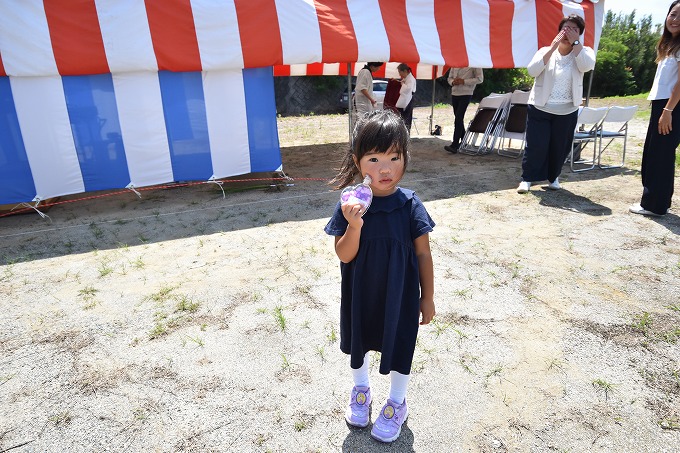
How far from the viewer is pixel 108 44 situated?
412 centimetres

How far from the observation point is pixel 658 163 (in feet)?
12.4

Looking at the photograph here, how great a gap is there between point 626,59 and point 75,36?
97.7ft

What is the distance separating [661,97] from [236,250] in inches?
150

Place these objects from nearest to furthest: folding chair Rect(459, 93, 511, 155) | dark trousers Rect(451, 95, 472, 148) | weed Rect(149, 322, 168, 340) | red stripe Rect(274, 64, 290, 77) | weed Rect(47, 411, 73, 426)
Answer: weed Rect(47, 411, 73, 426) → weed Rect(149, 322, 168, 340) → folding chair Rect(459, 93, 511, 155) → dark trousers Rect(451, 95, 472, 148) → red stripe Rect(274, 64, 290, 77)

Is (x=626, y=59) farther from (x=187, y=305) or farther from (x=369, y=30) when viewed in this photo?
(x=187, y=305)

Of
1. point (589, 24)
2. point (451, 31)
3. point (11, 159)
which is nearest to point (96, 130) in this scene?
point (11, 159)

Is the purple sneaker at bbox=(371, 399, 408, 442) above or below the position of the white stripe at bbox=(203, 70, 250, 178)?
below

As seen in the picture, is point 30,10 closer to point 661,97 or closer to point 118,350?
point 118,350

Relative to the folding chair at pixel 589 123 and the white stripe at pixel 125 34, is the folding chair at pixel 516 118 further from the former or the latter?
the white stripe at pixel 125 34

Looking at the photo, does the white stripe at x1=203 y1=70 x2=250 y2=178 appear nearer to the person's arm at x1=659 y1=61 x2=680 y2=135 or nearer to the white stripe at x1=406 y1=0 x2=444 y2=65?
the white stripe at x1=406 y1=0 x2=444 y2=65

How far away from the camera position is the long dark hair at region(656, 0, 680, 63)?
346cm

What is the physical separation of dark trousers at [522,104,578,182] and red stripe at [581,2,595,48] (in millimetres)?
2211

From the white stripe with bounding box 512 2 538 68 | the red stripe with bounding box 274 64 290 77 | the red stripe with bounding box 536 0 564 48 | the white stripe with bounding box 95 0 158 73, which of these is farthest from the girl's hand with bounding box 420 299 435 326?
the red stripe with bounding box 274 64 290 77

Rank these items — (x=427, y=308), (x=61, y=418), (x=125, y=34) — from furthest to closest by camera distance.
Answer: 1. (x=125, y=34)
2. (x=61, y=418)
3. (x=427, y=308)
